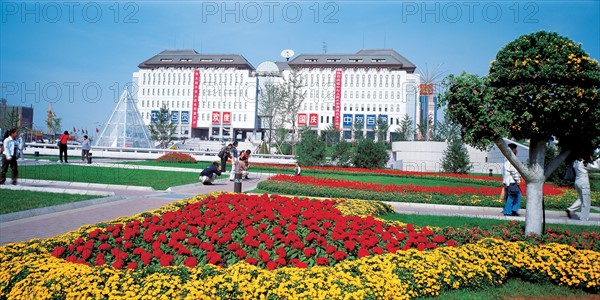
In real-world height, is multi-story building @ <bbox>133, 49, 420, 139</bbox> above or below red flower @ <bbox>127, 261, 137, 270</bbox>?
above

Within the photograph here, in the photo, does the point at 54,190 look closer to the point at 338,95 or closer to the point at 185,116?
the point at 338,95

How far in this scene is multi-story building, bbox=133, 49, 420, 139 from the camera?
90.0 m

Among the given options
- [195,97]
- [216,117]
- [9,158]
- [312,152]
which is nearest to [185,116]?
[195,97]

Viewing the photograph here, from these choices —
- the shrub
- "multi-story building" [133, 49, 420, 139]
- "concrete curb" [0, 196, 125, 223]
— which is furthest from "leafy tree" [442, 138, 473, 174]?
"multi-story building" [133, 49, 420, 139]

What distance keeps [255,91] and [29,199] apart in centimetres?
8341

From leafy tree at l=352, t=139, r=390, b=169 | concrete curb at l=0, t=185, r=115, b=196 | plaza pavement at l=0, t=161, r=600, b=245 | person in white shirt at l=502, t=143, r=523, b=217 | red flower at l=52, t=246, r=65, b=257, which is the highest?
leafy tree at l=352, t=139, r=390, b=169

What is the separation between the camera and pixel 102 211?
9539 mm

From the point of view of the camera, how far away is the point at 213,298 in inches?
153

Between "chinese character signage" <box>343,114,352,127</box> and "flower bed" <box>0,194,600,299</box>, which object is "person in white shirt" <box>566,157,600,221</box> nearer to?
"flower bed" <box>0,194,600,299</box>

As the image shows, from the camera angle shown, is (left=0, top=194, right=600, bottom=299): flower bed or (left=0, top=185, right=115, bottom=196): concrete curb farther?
(left=0, top=185, right=115, bottom=196): concrete curb

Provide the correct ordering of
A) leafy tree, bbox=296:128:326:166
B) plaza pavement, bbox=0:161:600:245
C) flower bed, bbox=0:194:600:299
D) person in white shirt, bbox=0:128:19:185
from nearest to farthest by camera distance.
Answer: flower bed, bbox=0:194:600:299, plaza pavement, bbox=0:161:600:245, person in white shirt, bbox=0:128:19:185, leafy tree, bbox=296:128:326:166

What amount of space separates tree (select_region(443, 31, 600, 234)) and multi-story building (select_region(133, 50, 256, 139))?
86599 millimetres

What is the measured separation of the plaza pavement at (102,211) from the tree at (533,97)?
4.40 metres

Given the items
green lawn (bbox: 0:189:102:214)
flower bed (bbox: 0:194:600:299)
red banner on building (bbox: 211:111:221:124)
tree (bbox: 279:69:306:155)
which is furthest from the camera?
red banner on building (bbox: 211:111:221:124)
